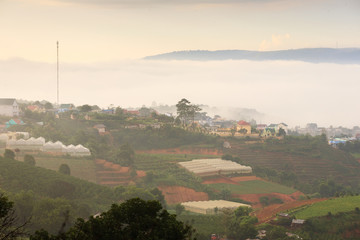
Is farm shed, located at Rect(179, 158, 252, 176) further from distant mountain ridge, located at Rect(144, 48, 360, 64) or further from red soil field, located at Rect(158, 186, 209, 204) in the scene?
distant mountain ridge, located at Rect(144, 48, 360, 64)

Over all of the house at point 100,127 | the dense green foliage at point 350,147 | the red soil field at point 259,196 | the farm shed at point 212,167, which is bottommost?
the red soil field at point 259,196

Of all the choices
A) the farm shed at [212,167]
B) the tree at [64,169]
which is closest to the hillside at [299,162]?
the farm shed at [212,167]

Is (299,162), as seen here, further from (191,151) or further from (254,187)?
(254,187)

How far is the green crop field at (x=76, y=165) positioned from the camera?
101 ft

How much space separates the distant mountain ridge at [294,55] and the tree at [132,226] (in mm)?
A: 151082

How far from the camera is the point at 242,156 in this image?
41.8 metres

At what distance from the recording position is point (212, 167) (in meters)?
35.9

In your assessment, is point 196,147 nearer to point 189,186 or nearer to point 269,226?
point 189,186

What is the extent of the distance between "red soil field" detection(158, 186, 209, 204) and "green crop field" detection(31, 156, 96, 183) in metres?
4.15

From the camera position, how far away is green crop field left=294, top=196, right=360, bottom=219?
81.0 feet

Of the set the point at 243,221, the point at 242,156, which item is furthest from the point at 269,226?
the point at 242,156

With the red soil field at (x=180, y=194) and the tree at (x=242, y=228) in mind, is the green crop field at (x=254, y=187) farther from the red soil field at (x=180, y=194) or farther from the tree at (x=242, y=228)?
the tree at (x=242, y=228)

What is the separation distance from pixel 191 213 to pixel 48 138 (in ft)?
49.4

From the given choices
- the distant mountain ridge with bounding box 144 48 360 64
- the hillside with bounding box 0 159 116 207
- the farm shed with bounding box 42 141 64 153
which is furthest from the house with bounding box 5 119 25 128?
the distant mountain ridge with bounding box 144 48 360 64
